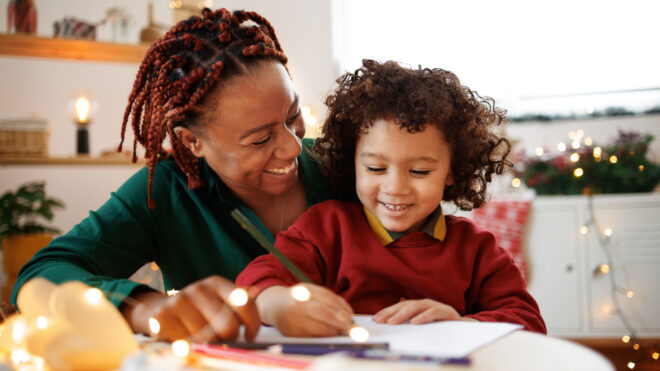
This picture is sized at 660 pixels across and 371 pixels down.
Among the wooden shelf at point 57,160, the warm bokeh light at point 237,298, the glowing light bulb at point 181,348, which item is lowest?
the wooden shelf at point 57,160

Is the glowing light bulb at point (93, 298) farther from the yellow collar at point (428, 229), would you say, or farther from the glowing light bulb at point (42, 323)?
the yellow collar at point (428, 229)

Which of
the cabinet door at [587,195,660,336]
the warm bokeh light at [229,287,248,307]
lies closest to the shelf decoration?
the cabinet door at [587,195,660,336]

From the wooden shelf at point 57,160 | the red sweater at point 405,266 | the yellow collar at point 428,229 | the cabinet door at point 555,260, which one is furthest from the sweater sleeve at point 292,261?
the cabinet door at point 555,260

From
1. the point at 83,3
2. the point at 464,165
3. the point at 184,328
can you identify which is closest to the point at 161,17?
the point at 83,3

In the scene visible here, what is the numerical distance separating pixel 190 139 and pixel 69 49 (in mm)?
1932

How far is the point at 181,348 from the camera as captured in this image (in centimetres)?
54

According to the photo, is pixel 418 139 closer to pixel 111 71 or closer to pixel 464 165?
pixel 464 165

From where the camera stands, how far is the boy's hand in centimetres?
70

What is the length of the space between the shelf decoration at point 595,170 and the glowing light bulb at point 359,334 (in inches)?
99.4

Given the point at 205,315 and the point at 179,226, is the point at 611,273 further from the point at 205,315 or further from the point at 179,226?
the point at 205,315

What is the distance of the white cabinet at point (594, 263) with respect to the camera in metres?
2.73

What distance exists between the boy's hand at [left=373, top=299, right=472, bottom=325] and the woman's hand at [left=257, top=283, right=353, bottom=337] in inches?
3.0

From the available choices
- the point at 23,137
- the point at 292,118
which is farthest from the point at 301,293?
the point at 23,137

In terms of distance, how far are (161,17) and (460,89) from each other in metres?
2.88
